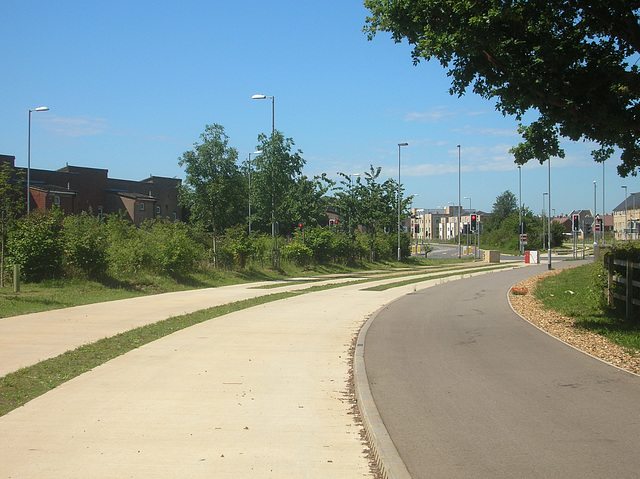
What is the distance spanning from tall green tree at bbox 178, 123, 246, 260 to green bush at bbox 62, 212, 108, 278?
8996 mm

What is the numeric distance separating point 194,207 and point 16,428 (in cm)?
2743

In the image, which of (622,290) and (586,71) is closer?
(586,71)

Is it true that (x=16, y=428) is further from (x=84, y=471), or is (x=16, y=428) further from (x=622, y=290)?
(x=622, y=290)

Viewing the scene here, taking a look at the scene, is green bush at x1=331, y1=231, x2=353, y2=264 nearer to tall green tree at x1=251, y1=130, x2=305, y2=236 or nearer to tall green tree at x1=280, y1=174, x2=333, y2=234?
tall green tree at x1=280, y1=174, x2=333, y2=234

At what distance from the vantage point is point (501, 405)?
7.14 meters

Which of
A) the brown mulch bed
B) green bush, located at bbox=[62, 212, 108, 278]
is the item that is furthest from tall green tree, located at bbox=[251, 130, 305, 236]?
the brown mulch bed

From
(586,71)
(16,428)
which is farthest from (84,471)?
(586,71)

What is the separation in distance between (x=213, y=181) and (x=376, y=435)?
2775cm

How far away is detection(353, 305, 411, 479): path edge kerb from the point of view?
492 centimetres

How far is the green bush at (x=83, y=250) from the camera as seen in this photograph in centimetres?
2222

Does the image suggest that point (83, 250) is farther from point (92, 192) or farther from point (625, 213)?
point (625, 213)

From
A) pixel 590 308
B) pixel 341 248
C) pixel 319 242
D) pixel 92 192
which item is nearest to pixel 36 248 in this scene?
pixel 590 308

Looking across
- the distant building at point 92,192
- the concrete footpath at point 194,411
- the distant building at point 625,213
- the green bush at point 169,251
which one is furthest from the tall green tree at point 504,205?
the concrete footpath at point 194,411

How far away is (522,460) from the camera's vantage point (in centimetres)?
527
